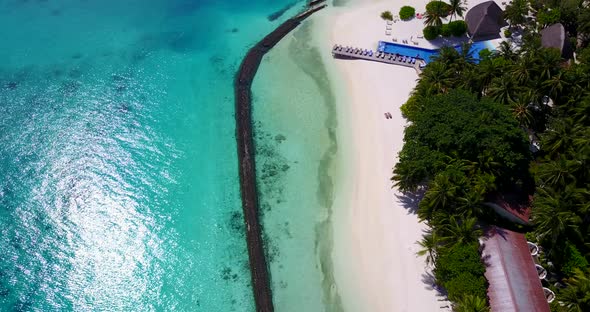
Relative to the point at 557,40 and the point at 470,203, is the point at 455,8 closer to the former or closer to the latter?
the point at 557,40

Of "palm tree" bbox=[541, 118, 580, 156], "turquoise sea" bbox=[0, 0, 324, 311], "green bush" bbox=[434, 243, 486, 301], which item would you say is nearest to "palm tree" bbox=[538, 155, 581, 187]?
"palm tree" bbox=[541, 118, 580, 156]

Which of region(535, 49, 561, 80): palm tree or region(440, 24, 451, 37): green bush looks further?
region(440, 24, 451, 37): green bush

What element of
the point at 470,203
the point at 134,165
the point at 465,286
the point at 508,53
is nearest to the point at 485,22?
the point at 508,53

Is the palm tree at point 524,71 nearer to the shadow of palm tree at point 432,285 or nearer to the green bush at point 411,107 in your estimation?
the green bush at point 411,107

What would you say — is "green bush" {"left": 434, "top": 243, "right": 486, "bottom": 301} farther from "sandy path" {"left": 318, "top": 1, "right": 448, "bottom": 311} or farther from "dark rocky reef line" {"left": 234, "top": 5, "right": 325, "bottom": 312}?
"dark rocky reef line" {"left": 234, "top": 5, "right": 325, "bottom": 312}

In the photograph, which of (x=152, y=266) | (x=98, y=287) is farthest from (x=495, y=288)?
(x=98, y=287)

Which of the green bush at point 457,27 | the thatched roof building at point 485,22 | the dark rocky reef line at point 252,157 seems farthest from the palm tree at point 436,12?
the dark rocky reef line at point 252,157

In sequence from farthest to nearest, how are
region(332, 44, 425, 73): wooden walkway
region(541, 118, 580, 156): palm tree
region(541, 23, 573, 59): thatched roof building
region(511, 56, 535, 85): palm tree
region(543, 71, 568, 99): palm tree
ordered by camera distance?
region(332, 44, 425, 73): wooden walkway, region(541, 23, 573, 59): thatched roof building, region(511, 56, 535, 85): palm tree, region(543, 71, 568, 99): palm tree, region(541, 118, 580, 156): palm tree
